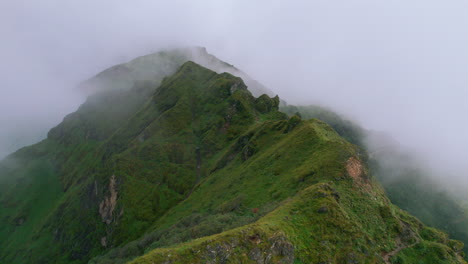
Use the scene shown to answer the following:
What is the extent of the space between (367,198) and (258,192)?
119 feet

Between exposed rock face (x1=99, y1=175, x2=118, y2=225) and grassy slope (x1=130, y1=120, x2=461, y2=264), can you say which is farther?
exposed rock face (x1=99, y1=175, x2=118, y2=225)

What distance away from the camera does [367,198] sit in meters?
63.2

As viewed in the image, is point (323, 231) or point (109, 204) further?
point (109, 204)

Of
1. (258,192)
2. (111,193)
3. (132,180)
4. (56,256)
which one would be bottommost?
(56,256)

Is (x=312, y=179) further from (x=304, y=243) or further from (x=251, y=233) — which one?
(x=251, y=233)

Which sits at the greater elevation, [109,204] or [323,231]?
[323,231]

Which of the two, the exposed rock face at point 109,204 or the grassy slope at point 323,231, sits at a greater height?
the grassy slope at point 323,231

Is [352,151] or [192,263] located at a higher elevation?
[352,151]

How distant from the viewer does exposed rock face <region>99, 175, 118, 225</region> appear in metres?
183

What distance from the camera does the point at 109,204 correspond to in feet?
620

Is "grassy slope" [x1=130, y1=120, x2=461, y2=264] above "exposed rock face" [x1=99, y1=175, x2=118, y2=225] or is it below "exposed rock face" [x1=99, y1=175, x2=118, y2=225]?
above

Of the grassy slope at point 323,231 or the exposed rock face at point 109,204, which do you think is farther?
the exposed rock face at point 109,204

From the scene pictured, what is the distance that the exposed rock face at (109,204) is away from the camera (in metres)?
183

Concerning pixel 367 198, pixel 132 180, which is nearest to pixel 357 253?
pixel 367 198
